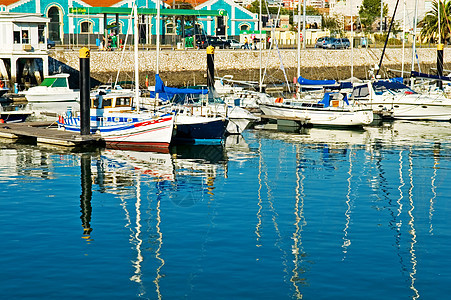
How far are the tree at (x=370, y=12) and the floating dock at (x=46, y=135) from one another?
81.5m

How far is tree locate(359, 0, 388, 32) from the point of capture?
114925 millimetres

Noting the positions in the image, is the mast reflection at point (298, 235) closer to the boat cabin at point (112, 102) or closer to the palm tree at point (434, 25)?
the boat cabin at point (112, 102)

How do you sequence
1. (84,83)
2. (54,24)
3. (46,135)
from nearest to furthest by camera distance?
(84,83), (46,135), (54,24)

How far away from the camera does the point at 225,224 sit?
23047mm

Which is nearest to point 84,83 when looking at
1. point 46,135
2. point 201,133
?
point 46,135

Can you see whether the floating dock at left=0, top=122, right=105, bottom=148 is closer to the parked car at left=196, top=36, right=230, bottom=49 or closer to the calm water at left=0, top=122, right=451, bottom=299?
the calm water at left=0, top=122, right=451, bottom=299

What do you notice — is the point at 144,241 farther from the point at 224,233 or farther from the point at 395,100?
the point at 395,100

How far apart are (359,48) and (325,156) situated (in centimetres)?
5323

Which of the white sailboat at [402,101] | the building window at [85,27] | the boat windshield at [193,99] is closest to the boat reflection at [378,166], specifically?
the white sailboat at [402,101]

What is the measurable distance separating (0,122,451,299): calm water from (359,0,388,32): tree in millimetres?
80938

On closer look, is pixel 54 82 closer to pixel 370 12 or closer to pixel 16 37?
pixel 16 37

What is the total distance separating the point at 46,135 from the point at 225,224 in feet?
54.6

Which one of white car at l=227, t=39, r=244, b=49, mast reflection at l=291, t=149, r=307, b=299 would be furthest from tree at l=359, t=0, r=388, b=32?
mast reflection at l=291, t=149, r=307, b=299

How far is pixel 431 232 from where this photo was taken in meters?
22.4
